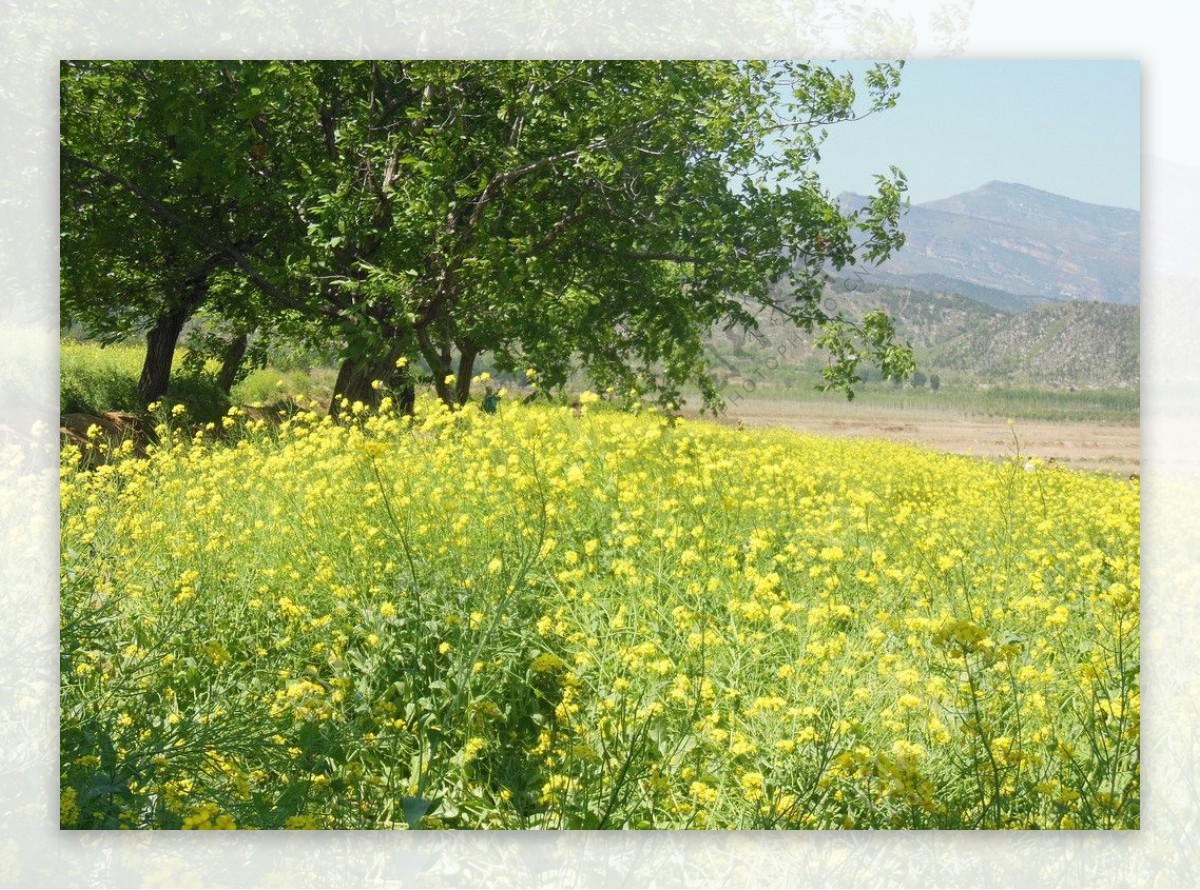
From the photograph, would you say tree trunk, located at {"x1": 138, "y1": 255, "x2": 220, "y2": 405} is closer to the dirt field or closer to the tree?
the tree

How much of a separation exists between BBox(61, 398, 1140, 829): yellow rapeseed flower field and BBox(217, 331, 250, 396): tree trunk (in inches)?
7.2

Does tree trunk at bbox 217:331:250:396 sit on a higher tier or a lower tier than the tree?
lower

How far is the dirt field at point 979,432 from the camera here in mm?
3068

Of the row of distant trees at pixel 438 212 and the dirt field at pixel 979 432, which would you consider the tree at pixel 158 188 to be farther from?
the dirt field at pixel 979 432

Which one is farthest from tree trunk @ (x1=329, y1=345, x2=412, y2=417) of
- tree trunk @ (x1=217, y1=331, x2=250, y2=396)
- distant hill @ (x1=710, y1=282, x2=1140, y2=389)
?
distant hill @ (x1=710, y1=282, x2=1140, y2=389)

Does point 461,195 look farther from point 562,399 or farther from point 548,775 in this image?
point 548,775

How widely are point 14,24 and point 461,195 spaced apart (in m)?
1.33

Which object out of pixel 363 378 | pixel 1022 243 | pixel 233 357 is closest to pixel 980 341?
pixel 1022 243

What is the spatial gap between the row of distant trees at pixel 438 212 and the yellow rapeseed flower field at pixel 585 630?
0.83 ft

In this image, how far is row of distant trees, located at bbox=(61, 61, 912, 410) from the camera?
3.18m

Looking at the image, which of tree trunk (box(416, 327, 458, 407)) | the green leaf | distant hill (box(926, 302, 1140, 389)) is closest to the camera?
the green leaf

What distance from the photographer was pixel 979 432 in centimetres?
308

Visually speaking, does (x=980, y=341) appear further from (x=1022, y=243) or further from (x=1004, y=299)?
(x=1022, y=243)

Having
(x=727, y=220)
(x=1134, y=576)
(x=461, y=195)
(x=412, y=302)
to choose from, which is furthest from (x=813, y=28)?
(x=1134, y=576)
